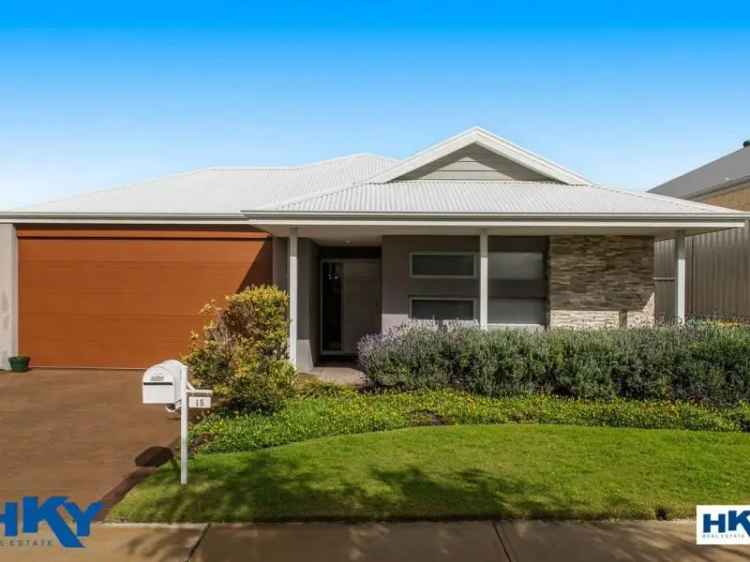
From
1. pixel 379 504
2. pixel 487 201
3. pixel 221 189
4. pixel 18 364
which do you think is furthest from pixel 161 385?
pixel 221 189

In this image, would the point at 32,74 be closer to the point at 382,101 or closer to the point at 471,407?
the point at 382,101

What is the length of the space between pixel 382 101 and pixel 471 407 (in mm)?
8994

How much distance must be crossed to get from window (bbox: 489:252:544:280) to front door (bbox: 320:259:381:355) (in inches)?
132

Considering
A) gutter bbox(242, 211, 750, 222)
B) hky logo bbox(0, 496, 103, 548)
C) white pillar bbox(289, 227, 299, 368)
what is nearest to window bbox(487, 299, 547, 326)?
gutter bbox(242, 211, 750, 222)

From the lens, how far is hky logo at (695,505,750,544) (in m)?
4.11

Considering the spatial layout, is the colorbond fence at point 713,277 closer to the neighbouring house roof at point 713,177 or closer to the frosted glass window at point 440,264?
the neighbouring house roof at point 713,177

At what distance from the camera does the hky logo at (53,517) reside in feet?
13.7

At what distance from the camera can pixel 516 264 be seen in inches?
445

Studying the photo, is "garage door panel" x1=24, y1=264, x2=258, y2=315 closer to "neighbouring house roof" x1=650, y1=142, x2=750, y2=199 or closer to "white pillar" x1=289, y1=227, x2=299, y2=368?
"white pillar" x1=289, y1=227, x2=299, y2=368

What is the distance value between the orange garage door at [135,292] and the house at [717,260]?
1198 cm

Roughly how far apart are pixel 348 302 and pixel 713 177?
13.5 meters

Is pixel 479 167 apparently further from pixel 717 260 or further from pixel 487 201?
pixel 717 260

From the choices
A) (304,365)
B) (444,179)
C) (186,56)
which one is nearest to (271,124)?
(186,56)

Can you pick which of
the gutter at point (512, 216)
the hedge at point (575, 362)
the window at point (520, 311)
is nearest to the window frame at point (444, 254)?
the window at point (520, 311)
